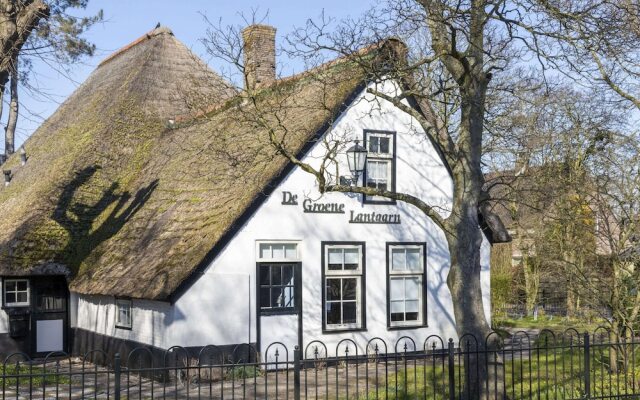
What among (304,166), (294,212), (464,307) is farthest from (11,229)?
(464,307)

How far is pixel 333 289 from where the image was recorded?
55.6 ft

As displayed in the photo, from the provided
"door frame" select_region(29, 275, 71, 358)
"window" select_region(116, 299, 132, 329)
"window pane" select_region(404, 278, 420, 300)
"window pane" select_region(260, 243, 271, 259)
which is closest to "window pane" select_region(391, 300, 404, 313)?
"window pane" select_region(404, 278, 420, 300)

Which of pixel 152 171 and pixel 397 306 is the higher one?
pixel 152 171

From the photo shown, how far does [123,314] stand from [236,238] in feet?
10.7

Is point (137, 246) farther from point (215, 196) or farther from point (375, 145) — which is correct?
point (375, 145)

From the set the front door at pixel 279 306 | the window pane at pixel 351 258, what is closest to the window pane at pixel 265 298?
the front door at pixel 279 306

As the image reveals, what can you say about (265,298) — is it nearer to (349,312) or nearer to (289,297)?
(289,297)

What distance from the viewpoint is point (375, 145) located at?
17812 mm

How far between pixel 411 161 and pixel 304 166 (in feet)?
21.4

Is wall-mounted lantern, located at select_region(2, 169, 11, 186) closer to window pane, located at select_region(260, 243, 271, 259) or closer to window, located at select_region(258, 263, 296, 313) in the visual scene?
window pane, located at select_region(260, 243, 271, 259)

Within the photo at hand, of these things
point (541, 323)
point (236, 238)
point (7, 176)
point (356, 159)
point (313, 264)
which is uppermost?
point (7, 176)

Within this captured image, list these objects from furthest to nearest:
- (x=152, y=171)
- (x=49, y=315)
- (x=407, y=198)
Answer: (x=152, y=171), (x=49, y=315), (x=407, y=198)

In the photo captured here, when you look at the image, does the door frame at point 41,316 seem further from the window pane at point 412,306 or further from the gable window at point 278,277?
the window pane at point 412,306

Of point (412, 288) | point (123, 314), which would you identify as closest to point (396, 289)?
point (412, 288)
